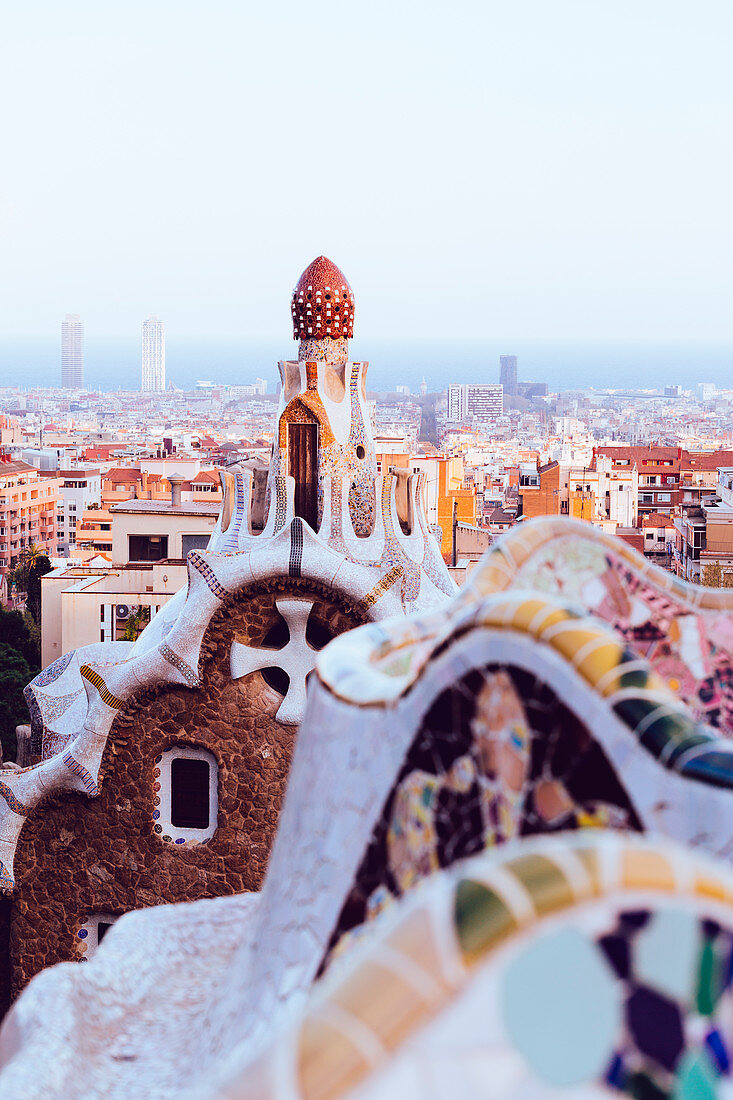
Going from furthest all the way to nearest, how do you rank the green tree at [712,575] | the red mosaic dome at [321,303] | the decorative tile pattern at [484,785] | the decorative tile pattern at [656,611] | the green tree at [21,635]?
the green tree at [21,635], the green tree at [712,575], the red mosaic dome at [321,303], the decorative tile pattern at [656,611], the decorative tile pattern at [484,785]

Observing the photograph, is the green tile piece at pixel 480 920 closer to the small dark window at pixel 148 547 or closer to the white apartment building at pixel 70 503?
the small dark window at pixel 148 547

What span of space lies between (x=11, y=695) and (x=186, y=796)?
41.4 ft

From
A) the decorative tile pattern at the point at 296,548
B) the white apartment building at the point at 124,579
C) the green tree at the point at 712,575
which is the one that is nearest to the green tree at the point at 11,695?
the white apartment building at the point at 124,579

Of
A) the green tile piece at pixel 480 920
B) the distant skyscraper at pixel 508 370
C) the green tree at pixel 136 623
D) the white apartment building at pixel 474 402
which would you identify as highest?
the distant skyscraper at pixel 508 370

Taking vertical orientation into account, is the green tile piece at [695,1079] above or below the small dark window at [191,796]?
above

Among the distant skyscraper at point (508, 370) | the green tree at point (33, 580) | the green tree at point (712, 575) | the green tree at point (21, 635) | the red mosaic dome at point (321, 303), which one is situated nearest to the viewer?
the red mosaic dome at point (321, 303)

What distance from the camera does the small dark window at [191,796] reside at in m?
6.12

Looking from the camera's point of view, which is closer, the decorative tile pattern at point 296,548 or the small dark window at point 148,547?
the decorative tile pattern at point 296,548

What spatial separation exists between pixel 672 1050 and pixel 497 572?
4.30ft

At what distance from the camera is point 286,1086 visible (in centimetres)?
139

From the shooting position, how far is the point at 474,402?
136 m

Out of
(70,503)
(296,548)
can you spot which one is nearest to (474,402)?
(70,503)

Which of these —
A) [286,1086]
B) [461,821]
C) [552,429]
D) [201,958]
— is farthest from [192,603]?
[552,429]

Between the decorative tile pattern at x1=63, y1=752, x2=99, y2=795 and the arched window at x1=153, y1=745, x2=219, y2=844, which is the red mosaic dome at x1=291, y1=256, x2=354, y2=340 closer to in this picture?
the arched window at x1=153, y1=745, x2=219, y2=844
